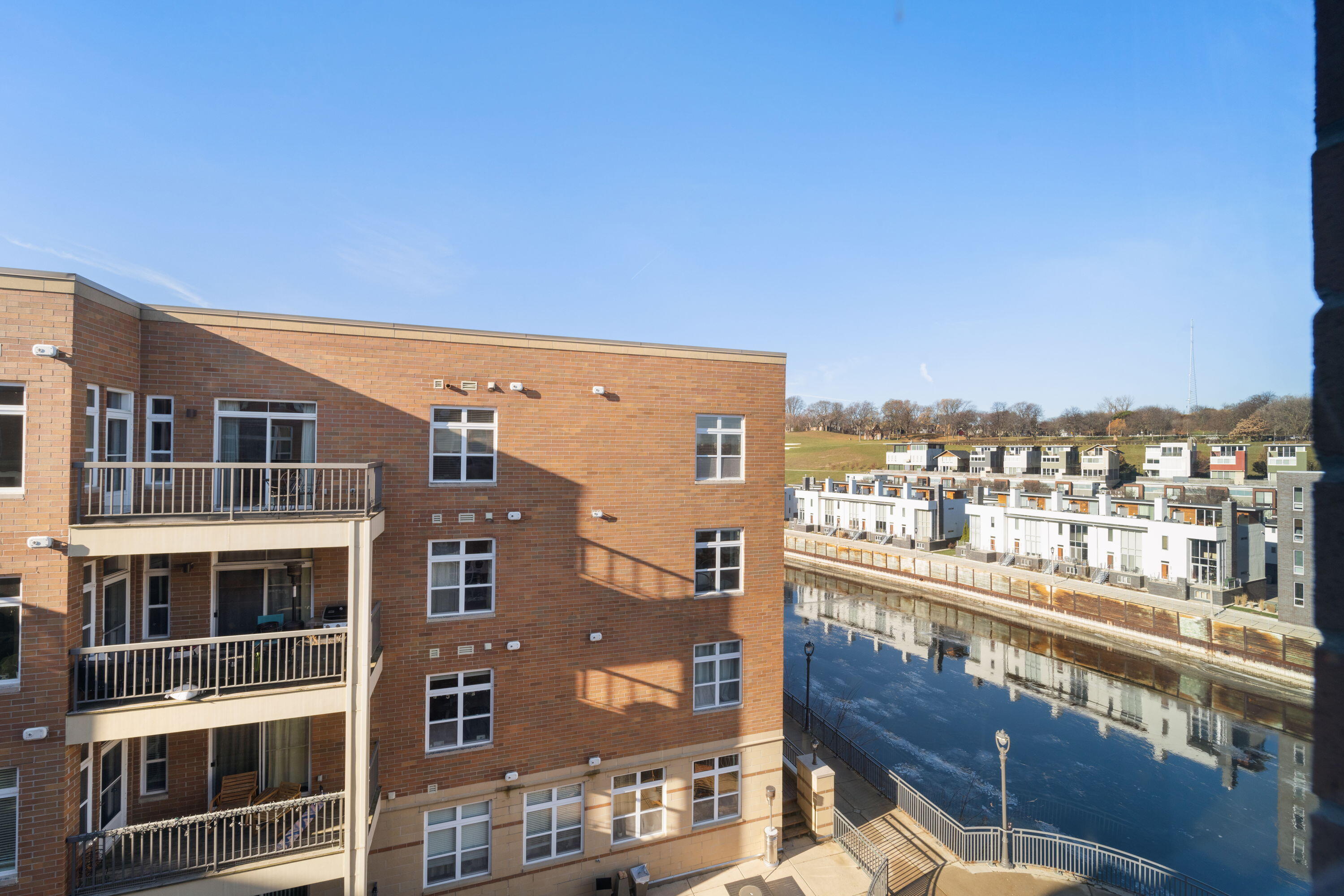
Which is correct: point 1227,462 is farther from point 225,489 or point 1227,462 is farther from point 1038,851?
point 1038,851

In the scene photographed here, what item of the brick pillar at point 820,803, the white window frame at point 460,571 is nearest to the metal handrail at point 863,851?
the brick pillar at point 820,803

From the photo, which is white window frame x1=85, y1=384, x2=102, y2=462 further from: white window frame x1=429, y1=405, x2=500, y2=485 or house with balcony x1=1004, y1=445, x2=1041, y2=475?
house with balcony x1=1004, y1=445, x2=1041, y2=475

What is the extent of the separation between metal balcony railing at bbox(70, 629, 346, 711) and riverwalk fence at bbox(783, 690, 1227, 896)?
10613 mm

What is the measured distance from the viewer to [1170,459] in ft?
14.5

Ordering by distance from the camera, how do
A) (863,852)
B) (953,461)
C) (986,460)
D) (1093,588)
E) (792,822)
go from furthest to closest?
(953,461) → (986,460) → (1093,588) → (792,822) → (863,852)

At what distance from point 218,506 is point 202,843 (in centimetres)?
467

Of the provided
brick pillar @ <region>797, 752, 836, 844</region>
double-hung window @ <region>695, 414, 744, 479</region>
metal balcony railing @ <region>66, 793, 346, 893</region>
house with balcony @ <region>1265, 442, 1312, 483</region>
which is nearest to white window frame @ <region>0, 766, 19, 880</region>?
metal balcony railing @ <region>66, 793, 346, 893</region>

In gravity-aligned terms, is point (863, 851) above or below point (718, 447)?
below

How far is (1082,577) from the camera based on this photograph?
125 feet

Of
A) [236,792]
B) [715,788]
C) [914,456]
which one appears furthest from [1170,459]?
[914,456]

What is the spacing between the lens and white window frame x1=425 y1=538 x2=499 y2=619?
10.9 m

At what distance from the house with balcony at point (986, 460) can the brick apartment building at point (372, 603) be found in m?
61.3

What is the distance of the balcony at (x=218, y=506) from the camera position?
822 cm

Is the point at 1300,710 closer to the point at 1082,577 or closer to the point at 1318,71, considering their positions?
the point at 1318,71
